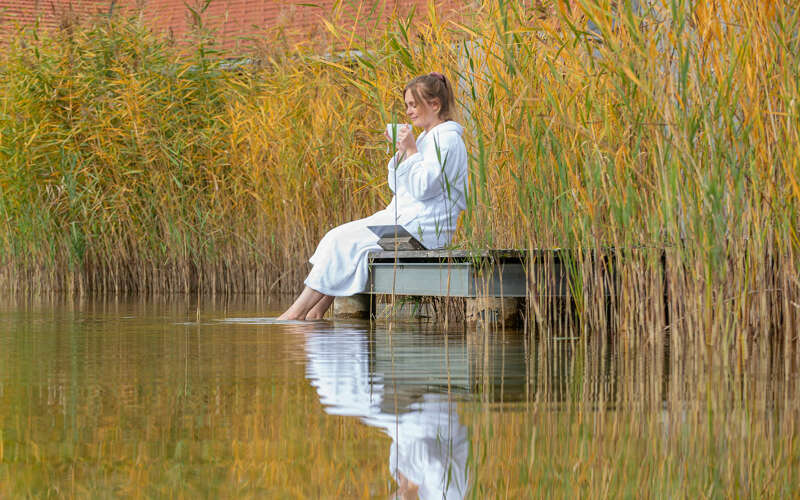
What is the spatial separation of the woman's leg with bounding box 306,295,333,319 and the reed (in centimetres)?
117

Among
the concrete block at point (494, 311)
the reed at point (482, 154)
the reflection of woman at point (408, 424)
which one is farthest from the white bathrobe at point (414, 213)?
the reflection of woman at point (408, 424)

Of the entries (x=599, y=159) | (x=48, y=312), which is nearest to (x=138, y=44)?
(x=48, y=312)

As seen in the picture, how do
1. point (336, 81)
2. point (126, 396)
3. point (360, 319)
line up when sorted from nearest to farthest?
point (126, 396) < point (360, 319) < point (336, 81)

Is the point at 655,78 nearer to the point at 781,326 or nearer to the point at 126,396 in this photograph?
the point at 781,326

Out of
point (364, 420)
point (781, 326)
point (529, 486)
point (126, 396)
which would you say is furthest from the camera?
point (781, 326)

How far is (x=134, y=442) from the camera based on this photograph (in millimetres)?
2623

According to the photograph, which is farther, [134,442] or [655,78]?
[655,78]

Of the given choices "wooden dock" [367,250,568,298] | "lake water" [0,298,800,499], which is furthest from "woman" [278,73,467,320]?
"lake water" [0,298,800,499]

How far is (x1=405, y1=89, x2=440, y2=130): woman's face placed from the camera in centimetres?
622

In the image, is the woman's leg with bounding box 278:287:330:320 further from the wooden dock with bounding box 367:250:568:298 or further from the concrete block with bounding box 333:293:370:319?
the concrete block with bounding box 333:293:370:319

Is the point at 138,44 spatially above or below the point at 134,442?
above

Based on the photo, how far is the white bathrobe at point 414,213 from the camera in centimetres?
616

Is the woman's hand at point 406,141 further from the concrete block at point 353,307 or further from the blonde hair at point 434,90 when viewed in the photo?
the concrete block at point 353,307

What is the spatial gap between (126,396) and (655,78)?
2228mm
